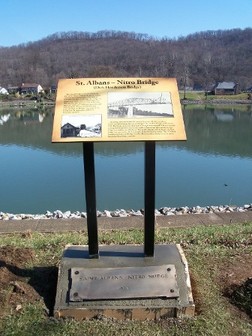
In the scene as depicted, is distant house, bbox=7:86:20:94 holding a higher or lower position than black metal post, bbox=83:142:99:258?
lower

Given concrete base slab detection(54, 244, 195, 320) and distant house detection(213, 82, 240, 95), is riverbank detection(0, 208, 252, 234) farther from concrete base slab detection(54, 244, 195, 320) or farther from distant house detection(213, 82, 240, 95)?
distant house detection(213, 82, 240, 95)

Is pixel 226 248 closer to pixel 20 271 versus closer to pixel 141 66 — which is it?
pixel 20 271

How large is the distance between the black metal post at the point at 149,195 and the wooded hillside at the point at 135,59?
10191cm

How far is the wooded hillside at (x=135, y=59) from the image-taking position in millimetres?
119250

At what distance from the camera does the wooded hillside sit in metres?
119

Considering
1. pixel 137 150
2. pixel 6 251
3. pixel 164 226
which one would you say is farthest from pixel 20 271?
pixel 137 150

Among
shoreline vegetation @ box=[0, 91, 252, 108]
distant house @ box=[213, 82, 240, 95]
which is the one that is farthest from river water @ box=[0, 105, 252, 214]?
distant house @ box=[213, 82, 240, 95]

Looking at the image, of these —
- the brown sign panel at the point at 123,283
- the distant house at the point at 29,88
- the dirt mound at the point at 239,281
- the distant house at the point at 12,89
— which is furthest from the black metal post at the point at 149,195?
the distant house at the point at 12,89

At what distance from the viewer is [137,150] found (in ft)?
84.2

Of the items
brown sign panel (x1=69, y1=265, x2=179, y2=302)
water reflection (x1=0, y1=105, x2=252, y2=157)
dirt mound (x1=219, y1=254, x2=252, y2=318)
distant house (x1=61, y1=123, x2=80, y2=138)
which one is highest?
distant house (x1=61, y1=123, x2=80, y2=138)

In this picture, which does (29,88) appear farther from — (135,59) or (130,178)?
(130,178)

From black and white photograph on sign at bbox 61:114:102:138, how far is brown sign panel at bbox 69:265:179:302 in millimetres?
1380

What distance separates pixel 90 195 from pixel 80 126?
77 cm

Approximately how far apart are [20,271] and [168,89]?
8.30 ft
